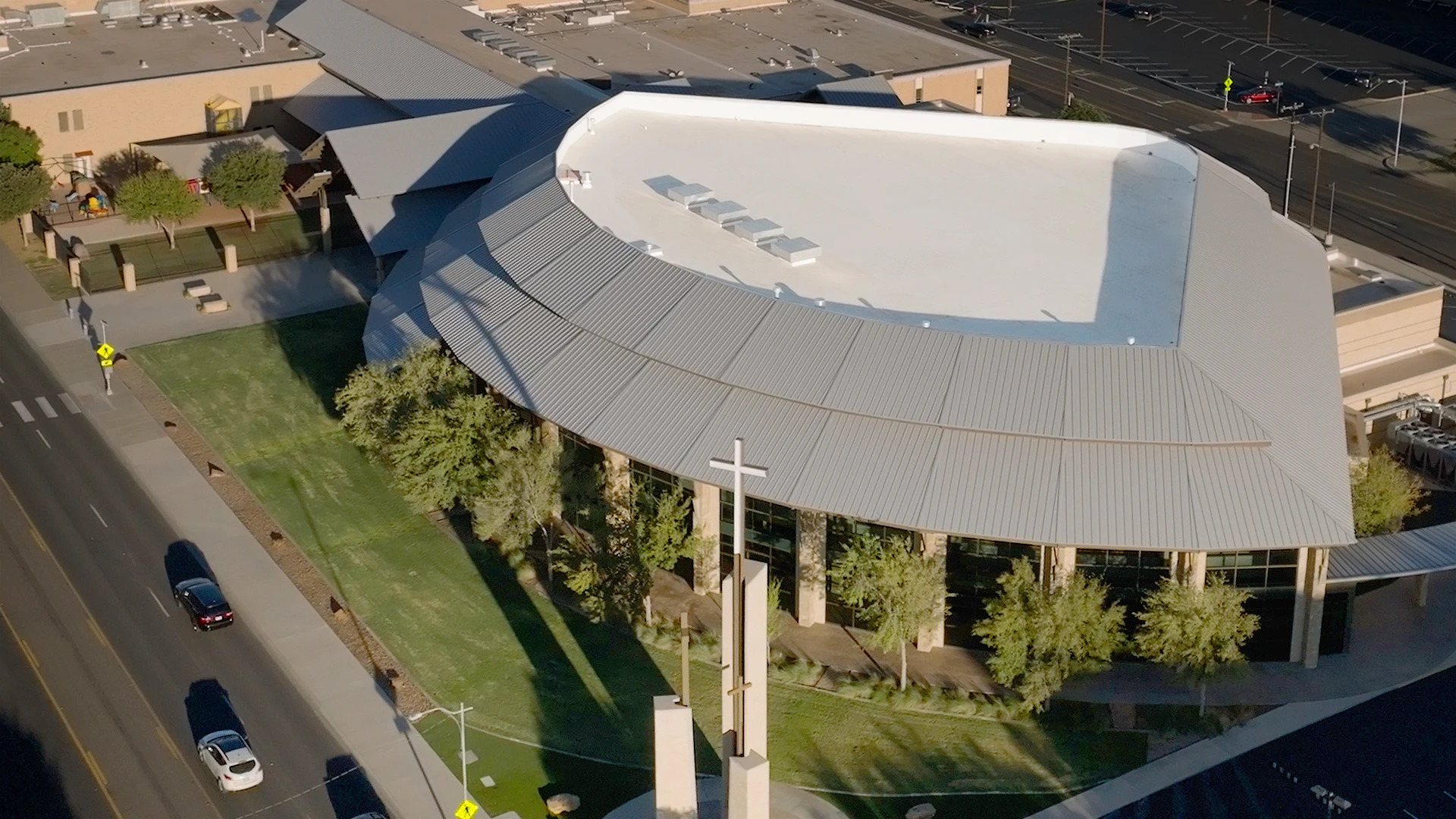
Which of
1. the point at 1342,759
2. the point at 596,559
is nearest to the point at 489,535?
the point at 596,559

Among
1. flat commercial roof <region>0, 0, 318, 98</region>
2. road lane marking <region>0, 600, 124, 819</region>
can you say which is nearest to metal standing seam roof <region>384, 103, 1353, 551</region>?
road lane marking <region>0, 600, 124, 819</region>

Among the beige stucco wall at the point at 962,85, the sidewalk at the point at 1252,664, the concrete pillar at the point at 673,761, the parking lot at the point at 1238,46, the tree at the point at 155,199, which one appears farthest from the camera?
the parking lot at the point at 1238,46

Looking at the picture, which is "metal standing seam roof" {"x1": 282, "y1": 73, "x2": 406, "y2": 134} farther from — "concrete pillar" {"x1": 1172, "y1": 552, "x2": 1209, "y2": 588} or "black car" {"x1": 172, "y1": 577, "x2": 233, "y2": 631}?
"concrete pillar" {"x1": 1172, "y1": 552, "x2": 1209, "y2": 588}

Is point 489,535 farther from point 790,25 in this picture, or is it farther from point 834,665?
point 790,25

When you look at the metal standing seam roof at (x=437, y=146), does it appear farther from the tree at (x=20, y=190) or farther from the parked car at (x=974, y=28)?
the parked car at (x=974, y=28)

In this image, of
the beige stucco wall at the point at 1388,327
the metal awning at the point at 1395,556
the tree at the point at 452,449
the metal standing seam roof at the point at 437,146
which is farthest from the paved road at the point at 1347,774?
the metal standing seam roof at the point at 437,146

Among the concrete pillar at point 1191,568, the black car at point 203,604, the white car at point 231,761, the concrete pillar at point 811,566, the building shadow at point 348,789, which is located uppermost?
the concrete pillar at point 1191,568

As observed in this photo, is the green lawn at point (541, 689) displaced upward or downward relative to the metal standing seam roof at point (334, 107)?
downward
